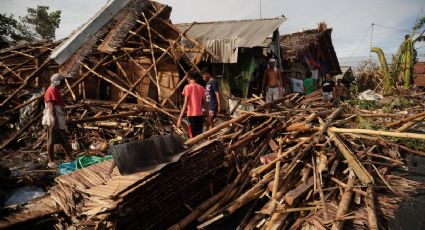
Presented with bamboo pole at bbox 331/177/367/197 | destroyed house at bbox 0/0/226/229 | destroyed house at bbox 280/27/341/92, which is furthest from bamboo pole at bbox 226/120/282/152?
destroyed house at bbox 280/27/341/92

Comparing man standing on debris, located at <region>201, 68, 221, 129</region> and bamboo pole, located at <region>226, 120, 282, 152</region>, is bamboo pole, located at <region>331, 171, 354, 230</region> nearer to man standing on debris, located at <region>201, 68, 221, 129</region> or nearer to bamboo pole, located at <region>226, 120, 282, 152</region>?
bamboo pole, located at <region>226, 120, 282, 152</region>

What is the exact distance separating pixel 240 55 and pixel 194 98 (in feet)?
16.9

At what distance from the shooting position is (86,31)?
865 cm

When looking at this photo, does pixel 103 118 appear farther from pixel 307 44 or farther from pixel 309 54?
pixel 309 54

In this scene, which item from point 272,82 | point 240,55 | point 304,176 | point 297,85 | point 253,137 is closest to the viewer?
point 304,176

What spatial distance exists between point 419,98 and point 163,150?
46.1 ft

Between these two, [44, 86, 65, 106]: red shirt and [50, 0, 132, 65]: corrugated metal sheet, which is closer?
[44, 86, 65, 106]: red shirt

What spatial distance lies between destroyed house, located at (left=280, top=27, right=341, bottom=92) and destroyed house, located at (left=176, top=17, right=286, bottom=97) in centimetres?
165

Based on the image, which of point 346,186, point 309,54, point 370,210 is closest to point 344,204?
point 370,210

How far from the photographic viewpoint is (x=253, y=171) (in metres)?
4.64

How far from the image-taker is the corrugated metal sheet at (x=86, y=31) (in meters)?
8.01

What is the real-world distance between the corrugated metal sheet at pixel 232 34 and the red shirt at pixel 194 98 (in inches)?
170

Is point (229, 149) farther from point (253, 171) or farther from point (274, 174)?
point (274, 174)

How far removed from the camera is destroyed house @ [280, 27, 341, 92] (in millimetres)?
12445
